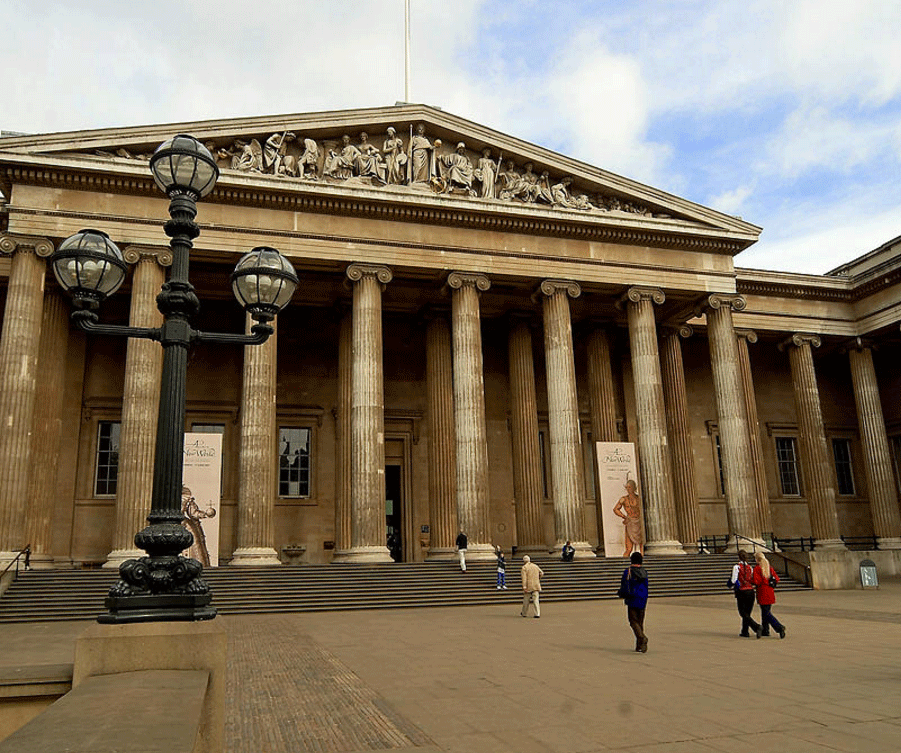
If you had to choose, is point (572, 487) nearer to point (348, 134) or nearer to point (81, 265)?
point (348, 134)

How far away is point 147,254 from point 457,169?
10.5 metres

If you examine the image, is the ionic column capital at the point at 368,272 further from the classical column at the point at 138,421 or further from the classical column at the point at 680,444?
the classical column at the point at 680,444

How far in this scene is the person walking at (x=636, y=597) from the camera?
10.9 meters

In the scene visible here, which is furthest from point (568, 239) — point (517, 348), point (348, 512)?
point (348, 512)

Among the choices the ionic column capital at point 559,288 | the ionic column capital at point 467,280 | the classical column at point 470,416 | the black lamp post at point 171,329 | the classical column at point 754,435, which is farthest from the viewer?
the classical column at point 754,435

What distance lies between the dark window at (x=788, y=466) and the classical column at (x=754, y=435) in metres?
5.96

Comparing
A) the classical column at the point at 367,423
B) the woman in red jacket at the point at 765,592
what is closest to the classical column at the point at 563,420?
the classical column at the point at 367,423

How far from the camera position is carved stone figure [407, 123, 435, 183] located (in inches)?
1026

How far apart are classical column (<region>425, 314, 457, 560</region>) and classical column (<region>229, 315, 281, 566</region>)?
590cm

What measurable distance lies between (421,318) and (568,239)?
20.7 ft

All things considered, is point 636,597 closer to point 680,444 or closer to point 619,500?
point 619,500

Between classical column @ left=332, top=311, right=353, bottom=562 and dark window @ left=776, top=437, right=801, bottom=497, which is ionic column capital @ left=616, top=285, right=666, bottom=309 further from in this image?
dark window @ left=776, top=437, right=801, bottom=497

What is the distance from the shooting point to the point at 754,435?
30469 mm

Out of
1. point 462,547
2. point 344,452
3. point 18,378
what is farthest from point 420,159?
point 18,378
